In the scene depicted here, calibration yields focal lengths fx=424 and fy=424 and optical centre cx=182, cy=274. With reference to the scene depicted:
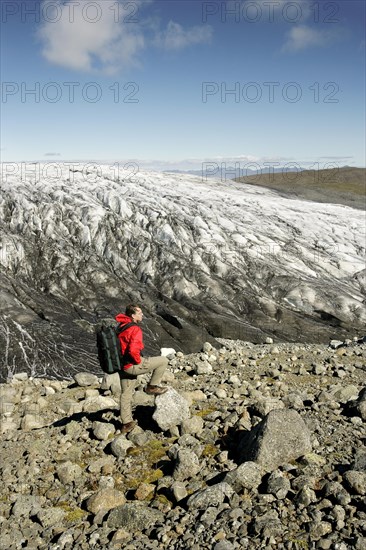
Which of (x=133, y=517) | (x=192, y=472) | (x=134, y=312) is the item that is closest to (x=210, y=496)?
(x=192, y=472)

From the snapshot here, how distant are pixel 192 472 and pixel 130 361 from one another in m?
2.48

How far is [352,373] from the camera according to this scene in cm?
1203

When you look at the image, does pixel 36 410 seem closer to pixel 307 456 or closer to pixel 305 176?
pixel 307 456

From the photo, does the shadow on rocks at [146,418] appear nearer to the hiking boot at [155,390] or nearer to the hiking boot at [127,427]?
the hiking boot at [127,427]

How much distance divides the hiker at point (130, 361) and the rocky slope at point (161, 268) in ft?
77.3

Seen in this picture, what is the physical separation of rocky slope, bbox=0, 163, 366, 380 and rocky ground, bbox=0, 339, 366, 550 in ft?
75.0

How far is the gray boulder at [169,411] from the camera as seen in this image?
841 cm

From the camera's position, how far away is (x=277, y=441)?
22.4ft

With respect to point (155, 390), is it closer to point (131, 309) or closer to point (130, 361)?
point (130, 361)

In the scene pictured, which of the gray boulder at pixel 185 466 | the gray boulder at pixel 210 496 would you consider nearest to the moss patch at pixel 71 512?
the gray boulder at pixel 185 466

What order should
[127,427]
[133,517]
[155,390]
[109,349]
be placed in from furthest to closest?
1. [155,390]
2. [127,427]
3. [109,349]
4. [133,517]

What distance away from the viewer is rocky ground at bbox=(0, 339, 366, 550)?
18.0ft

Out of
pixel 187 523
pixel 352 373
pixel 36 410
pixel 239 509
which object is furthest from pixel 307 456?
pixel 36 410

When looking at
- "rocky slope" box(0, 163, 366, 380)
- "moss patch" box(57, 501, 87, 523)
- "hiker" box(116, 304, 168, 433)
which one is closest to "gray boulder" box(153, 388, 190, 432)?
"hiker" box(116, 304, 168, 433)
